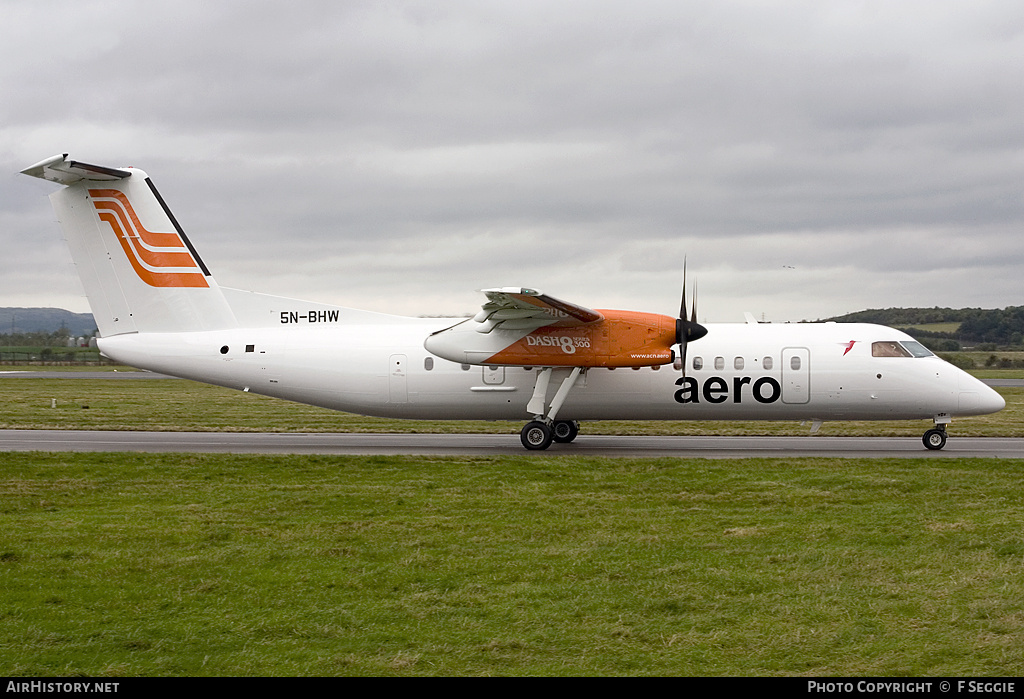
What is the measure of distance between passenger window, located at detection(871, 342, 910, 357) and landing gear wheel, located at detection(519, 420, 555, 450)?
25.5 ft

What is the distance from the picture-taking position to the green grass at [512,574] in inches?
272

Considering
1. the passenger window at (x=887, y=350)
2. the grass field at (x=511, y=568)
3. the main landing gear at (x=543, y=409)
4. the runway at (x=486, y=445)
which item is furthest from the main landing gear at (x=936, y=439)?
the main landing gear at (x=543, y=409)

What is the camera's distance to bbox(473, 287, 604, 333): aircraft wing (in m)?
19.8

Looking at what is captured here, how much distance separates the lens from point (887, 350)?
21656mm

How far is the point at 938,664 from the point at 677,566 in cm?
343

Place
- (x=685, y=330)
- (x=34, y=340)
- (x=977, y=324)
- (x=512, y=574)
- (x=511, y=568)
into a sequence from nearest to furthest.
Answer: (x=512, y=574)
(x=511, y=568)
(x=685, y=330)
(x=977, y=324)
(x=34, y=340)

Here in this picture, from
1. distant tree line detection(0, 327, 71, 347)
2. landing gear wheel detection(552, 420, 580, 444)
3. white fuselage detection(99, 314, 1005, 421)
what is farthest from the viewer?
distant tree line detection(0, 327, 71, 347)

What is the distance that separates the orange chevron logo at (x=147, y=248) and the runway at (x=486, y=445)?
4.04 metres

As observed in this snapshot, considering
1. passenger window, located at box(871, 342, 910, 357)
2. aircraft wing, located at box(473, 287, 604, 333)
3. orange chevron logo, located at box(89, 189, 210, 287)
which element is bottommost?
passenger window, located at box(871, 342, 910, 357)

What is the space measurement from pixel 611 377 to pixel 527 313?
2.80 meters

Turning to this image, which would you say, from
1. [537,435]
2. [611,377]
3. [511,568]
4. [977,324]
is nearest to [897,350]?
[611,377]

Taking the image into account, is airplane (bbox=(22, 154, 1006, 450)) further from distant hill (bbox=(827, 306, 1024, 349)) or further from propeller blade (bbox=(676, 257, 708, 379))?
distant hill (bbox=(827, 306, 1024, 349))

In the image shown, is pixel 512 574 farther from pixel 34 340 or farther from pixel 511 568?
pixel 34 340

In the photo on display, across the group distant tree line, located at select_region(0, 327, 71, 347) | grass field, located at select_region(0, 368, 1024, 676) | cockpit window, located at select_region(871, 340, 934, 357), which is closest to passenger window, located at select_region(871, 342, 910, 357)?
cockpit window, located at select_region(871, 340, 934, 357)
